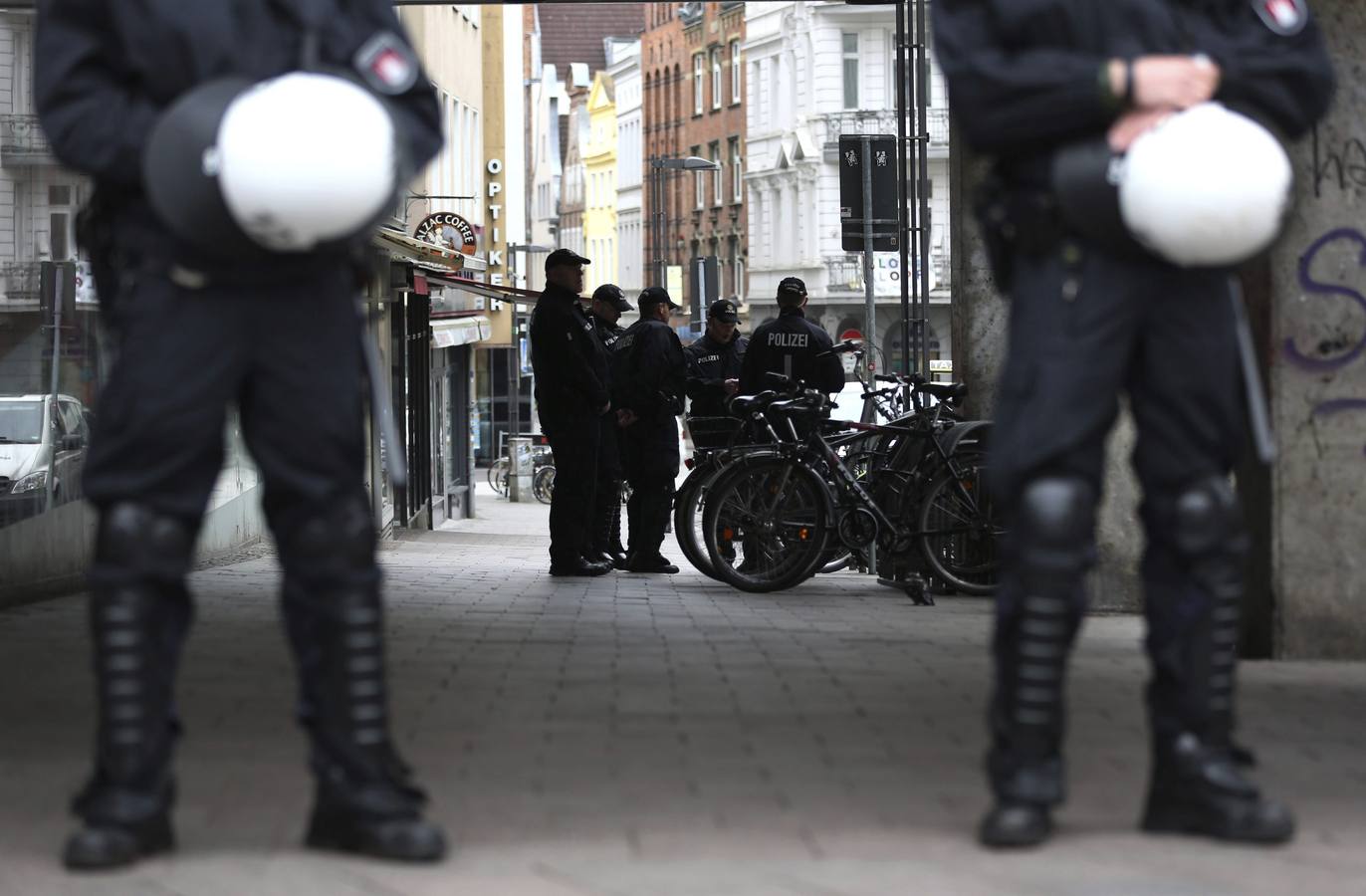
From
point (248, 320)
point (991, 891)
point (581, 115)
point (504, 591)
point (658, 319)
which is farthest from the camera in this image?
point (581, 115)

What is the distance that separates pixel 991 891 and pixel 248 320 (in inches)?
62.5

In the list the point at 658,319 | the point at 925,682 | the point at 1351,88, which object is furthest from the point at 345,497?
the point at 658,319

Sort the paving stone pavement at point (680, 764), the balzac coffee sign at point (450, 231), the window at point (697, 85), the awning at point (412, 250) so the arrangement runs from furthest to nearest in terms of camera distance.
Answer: the window at point (697, 85)
the balzac coffee sign at point (450, 231)
the awning at point (412, 250)
the paving stone pavement at point (680, 764)

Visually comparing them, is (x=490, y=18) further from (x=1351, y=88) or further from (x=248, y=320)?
(x=248, y=320)

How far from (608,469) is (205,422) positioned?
11.3m

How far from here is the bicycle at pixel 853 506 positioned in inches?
477

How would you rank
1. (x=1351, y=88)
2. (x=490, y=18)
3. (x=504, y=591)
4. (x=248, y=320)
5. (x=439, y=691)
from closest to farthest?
(x=248, y=320) < (x=439, y=691) < (x=1351, y=88) < (x=504, y=591) < (x=490, y=18)

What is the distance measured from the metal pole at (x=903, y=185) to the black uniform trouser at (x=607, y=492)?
1.91 metres

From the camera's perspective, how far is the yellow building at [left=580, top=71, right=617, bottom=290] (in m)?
120

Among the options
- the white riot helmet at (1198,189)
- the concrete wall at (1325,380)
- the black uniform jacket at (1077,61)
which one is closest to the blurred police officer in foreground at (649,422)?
the concrete wall at (1325,380)

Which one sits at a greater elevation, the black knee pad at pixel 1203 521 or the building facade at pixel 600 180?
the building facade at pixel 600 180

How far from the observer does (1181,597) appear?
441 cm

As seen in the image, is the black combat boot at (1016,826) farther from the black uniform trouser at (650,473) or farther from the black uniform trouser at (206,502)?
the black uniform trouser at (650,473)

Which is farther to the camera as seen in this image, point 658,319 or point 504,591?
point 658,319
